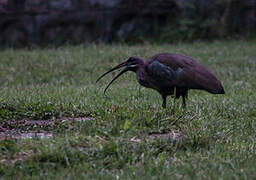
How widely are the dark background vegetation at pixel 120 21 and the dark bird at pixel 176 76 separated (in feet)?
29.6

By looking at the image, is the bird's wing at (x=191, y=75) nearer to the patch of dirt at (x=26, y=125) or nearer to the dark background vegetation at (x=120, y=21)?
the patch of dirt at (x=26, y=125)

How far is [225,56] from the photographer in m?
13.5

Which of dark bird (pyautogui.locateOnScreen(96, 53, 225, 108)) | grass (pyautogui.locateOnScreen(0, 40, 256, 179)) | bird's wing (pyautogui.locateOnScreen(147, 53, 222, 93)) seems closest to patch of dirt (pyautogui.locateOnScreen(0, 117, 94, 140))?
grass (pyautogui.locateOnScreen(0, 40, 256, 179))

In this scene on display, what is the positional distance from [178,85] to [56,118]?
5.21 feet

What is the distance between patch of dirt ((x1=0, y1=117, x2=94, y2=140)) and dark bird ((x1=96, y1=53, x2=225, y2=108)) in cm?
108

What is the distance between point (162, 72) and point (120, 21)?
9897 mm

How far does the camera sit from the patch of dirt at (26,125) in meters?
5.60

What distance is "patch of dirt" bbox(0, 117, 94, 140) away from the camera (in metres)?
5.60

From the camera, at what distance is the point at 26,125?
612cm

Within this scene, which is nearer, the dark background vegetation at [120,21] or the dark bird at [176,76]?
the dark bird at [176,76]

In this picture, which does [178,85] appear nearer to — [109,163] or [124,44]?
[109,163]

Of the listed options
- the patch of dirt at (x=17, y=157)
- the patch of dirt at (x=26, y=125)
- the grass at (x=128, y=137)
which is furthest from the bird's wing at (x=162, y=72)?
the patch of dirt at (x=17, y=157)

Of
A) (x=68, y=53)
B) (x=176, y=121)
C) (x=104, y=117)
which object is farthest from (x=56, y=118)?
(x=68, y=53)

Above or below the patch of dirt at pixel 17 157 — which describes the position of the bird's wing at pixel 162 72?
above
